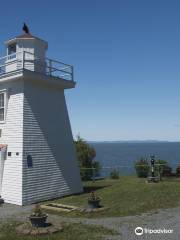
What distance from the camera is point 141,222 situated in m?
13.7

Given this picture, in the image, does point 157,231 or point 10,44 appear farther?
point 10,44

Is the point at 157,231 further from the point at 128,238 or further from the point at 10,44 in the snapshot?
the point at 10,44

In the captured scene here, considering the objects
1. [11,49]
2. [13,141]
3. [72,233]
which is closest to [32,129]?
[13,141]

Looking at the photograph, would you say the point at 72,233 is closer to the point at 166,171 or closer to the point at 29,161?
the point at 29,161

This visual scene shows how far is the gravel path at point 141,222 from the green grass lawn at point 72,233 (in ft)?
1.66

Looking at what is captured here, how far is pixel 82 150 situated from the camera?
109 feet

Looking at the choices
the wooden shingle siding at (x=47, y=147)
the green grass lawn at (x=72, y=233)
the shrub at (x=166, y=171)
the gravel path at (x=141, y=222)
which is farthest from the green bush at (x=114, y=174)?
the green grass lawn at (x=72, y=233)

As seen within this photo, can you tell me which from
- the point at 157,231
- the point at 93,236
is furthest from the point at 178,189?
the point at 93,236

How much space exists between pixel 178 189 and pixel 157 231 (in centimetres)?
777

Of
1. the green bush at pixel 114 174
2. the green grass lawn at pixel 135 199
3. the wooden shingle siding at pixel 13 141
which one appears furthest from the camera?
the green bush at pixel 114 174

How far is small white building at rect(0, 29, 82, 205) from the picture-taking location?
19734 mm

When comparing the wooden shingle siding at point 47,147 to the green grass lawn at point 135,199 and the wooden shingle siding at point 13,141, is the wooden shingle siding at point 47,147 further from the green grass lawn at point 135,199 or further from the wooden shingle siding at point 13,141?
the green grass lawn at point 135,199

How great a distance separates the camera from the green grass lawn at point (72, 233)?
1178 centimetres

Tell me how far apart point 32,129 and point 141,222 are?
9327mm
